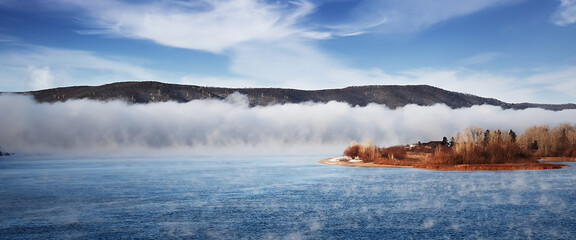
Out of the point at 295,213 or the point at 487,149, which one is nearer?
the point at 295,213

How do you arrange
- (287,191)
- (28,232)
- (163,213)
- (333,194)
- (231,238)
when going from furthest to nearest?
(287,191)
(333,194)
(163,213)
(28,232)
(231,238)

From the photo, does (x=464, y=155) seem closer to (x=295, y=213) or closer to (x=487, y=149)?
(x=487, y=149)

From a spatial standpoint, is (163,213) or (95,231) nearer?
(95,231)

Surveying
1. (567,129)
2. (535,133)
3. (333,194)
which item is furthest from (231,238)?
(567,129)

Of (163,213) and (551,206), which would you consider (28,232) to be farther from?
(551,206)

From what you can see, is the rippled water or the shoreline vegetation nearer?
the rippled water

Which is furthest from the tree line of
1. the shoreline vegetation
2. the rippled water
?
the rippled water

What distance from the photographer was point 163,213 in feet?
79.7

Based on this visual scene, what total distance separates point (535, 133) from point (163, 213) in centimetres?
11665

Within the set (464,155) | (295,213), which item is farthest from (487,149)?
(295,213)

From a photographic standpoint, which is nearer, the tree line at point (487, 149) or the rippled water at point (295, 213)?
the rippled water at point (295, 213)

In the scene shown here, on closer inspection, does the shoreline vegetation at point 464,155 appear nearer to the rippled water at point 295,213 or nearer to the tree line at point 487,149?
the tree line at point 487,149

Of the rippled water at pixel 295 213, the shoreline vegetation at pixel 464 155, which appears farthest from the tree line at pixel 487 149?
the rippled water at pixel 295 213

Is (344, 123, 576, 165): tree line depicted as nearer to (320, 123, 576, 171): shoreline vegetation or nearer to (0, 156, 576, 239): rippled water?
(320, 123, 576, 171): shoreline vegetation
